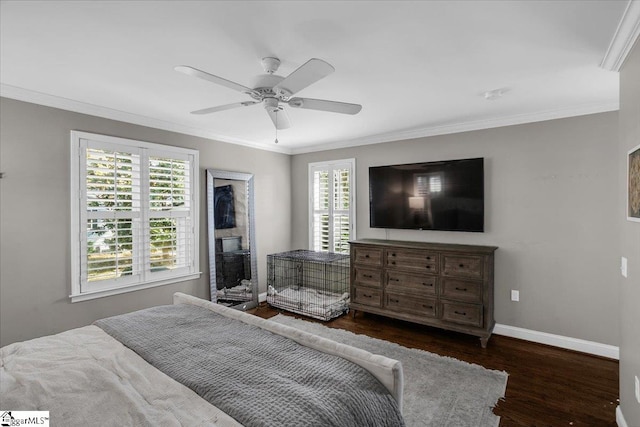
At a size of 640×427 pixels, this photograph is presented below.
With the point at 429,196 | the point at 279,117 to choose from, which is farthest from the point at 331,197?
the point at 279,117

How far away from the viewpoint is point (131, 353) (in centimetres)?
177

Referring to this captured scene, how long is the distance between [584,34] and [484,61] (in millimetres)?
550

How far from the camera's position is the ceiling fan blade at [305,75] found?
5.65ft

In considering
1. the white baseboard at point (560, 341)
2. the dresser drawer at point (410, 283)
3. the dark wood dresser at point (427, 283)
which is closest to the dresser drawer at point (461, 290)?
the dark wood dresser at point (427, 283)

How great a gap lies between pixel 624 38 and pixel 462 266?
2.31 meters

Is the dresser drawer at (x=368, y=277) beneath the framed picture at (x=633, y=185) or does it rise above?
beneath

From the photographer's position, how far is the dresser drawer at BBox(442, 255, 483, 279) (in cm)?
347

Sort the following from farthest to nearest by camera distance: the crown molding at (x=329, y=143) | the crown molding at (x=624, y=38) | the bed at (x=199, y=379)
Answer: the crown molding at (x=329, y=143)
the crown molding at (x=624, y=38)
the bed at (x=199, y=379)

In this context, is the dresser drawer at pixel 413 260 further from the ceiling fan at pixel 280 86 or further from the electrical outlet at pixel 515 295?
the ceiling fan at pixel 280 86

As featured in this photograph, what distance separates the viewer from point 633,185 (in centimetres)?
185

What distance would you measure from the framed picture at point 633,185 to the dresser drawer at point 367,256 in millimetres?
2493

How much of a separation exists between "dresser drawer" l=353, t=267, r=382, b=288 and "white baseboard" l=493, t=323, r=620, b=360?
Result: 1.43 meters

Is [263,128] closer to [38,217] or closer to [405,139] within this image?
[405,139]

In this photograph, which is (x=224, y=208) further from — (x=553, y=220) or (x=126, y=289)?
(x=553, y=220)
